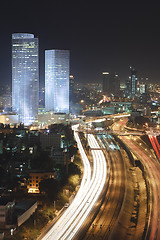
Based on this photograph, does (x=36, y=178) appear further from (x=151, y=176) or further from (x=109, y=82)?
(x=109, y=82)

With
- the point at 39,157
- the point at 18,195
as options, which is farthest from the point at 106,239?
the point at 39,157

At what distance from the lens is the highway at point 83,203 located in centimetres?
659

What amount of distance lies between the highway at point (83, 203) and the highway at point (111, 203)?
0.21 m

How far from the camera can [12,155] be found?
1060cm

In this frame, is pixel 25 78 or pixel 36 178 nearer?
pixel 36 178

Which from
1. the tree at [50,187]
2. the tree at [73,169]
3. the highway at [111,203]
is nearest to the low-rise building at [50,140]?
the tree at [73,169]

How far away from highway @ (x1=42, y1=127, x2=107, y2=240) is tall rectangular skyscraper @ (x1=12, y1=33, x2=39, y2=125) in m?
6.75

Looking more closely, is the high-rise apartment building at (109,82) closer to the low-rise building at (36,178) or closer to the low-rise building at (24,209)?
the low-rise building at (36,178)

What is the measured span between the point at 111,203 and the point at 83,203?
2.16ft

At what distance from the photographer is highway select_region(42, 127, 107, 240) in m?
6.59

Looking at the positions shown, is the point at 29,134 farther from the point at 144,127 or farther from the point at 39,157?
the point at 144,127

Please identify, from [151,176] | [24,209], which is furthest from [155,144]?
[24,209]

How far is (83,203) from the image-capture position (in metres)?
8.00

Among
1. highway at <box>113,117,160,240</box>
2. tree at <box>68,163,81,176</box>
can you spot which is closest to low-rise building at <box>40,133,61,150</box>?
tree at <box>68,163,81,176</box>
